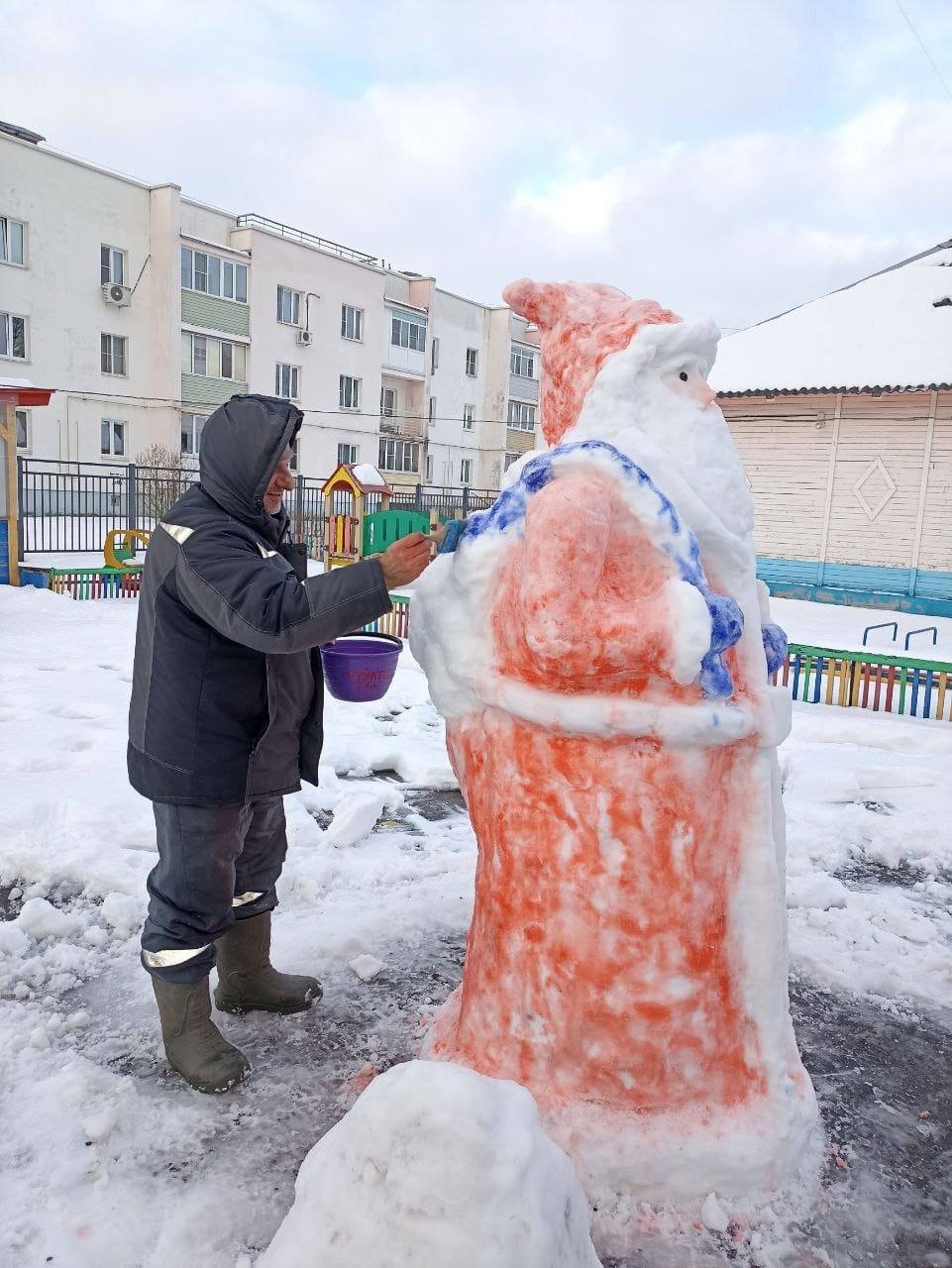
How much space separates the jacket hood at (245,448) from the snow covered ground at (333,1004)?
61.4 inches

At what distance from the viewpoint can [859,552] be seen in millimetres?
13383

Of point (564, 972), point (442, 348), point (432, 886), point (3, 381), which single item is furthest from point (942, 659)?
point (442, 348)

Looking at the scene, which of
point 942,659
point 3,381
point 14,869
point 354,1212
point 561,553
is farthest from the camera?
point 3,381

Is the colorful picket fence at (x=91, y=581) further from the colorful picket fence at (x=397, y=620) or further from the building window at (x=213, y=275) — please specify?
the building window at (x=213, y=275)

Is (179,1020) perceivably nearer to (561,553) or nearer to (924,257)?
(561,553)

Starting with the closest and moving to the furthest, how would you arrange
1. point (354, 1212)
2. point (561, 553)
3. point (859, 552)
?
point (354, 1212), point (561, 553), point (859, 552)

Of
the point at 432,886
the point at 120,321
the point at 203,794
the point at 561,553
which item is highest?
the point at 120,321

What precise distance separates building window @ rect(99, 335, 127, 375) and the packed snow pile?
24.0 metres

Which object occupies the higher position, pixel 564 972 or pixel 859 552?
pixel 859 552

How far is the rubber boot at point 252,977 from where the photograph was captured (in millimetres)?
2766

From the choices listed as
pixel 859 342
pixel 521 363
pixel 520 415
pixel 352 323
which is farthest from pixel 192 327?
pixel 859 342

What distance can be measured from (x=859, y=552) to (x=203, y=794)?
12859mm

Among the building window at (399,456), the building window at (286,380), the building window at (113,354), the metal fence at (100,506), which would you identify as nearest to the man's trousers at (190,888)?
the metal fence at (100,506)

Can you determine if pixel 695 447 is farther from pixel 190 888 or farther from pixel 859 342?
pixel 859 342
